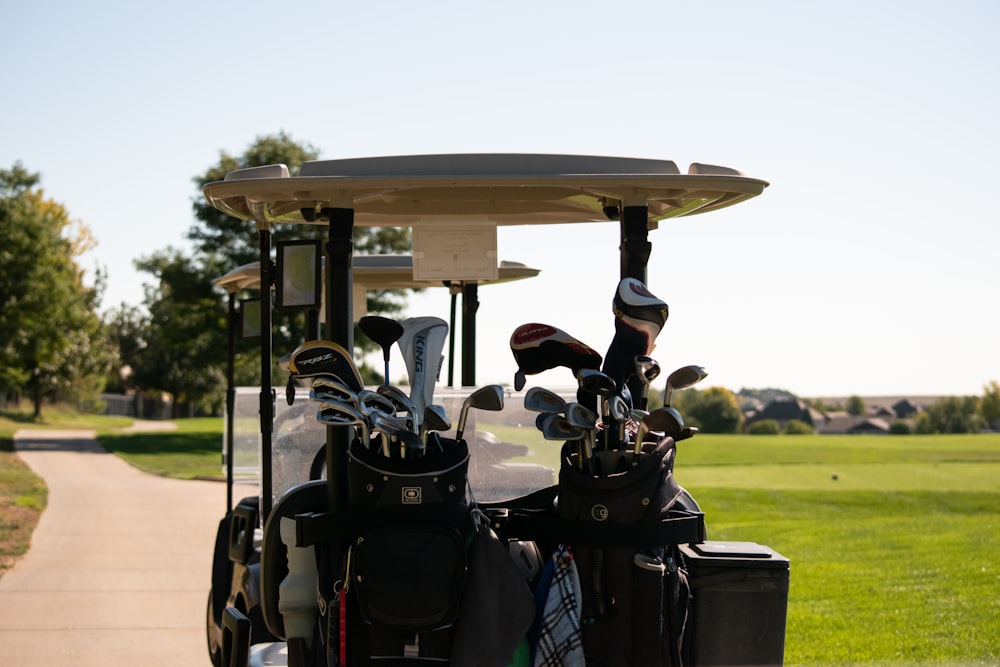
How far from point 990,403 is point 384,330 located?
36684mm

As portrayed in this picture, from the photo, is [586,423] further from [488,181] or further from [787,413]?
[787,413]

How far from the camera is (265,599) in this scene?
3.48m

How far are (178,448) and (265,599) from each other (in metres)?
22.8

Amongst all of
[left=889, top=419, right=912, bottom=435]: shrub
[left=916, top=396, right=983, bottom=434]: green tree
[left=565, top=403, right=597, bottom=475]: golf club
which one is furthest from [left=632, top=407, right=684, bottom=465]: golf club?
[left=889, top=419, right=912, bottom=435]: shrub

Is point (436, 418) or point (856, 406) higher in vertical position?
point (436, 418)

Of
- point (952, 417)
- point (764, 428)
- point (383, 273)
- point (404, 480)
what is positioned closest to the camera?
point (404, 480)

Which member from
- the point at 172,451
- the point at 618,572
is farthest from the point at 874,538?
the point at 172,451

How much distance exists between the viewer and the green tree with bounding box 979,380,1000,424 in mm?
36219

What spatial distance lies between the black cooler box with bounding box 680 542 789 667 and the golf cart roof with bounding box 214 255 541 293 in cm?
264

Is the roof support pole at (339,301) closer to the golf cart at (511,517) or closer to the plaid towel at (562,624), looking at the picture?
the golf cart at (511,517)

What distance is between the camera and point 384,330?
3.41 m

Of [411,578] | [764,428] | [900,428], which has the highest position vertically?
[411,578]

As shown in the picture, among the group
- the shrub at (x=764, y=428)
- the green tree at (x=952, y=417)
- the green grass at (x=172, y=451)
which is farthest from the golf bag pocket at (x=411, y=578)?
the shrub at (x=764, y=428)

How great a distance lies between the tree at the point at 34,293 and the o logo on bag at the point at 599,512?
81.1ft
